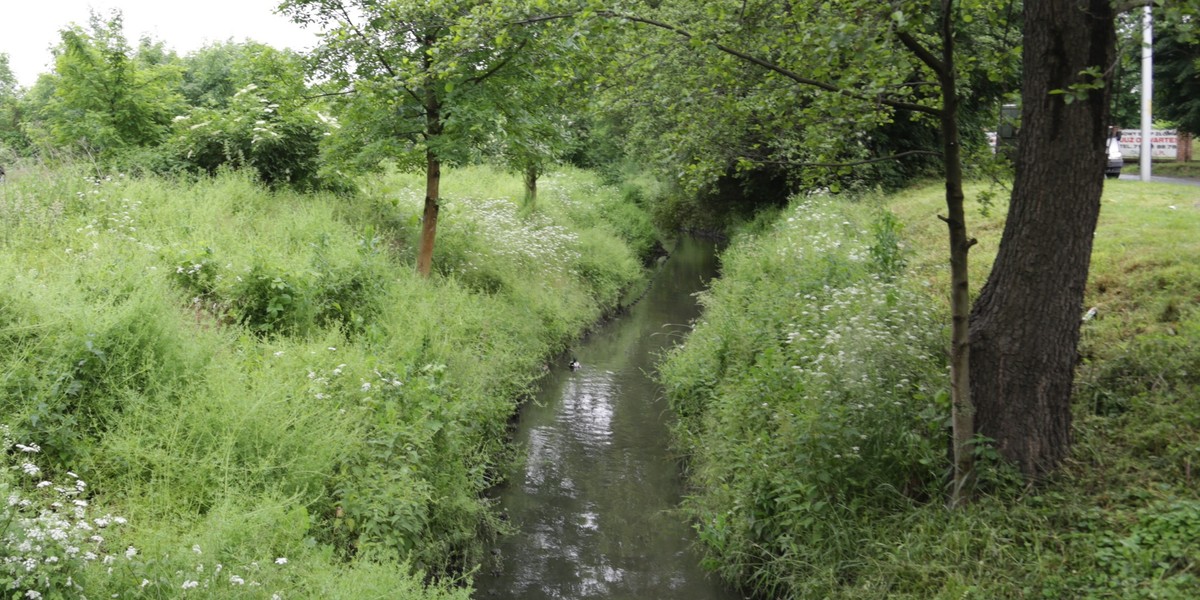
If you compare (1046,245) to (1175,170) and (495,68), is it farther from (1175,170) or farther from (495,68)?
(1175,170)

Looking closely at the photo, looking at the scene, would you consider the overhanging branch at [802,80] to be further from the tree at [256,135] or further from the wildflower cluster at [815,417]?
the tree at [256,135]

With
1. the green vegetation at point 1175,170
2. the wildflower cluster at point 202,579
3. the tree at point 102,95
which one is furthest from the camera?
the green vegetation at point 1175,170

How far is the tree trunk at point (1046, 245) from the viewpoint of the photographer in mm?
5359

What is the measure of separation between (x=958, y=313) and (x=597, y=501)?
4.65 meters

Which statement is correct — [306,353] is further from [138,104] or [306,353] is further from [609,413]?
[138,104]

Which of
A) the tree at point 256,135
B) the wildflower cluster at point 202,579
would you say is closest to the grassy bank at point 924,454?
the wildflower cluster at point 202,579

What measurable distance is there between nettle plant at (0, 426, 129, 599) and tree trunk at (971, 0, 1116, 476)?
19.1 ft

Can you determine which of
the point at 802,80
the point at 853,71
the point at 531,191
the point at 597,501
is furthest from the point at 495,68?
the point at 531,191

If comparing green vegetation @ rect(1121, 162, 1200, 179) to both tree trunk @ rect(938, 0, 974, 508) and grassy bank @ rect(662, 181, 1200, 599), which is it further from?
tree trunk @ rect(938, 0, 974, 508)

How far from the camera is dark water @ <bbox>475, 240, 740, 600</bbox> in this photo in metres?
7.12

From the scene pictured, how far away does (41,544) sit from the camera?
3852 mm

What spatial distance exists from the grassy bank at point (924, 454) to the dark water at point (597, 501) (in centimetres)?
46

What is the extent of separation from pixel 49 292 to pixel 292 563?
3.37m

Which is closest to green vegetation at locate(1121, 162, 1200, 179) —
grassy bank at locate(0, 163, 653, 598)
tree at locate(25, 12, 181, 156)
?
grassy bank at locate(0, 163, 653, 598)
